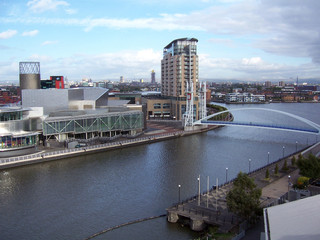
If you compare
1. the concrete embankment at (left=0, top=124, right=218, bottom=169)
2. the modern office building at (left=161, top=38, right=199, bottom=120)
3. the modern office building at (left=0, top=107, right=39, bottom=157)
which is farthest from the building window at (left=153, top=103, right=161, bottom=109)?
the modern office building at (left=0, top=107, right=39, bottom=157)

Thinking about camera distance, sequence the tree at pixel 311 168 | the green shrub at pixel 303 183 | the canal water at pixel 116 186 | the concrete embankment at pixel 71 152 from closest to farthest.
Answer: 1. the canal water at pixel 116 186
2. the green shrub at pixel 303 183
3. the tree at pixel 311 168
4. the concrete embankment at pixel 71 152

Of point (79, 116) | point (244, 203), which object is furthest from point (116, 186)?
point (79, 116)

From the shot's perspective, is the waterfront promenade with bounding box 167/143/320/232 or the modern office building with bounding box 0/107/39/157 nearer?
the waterfront promenade with bounding box 167/143/320/232

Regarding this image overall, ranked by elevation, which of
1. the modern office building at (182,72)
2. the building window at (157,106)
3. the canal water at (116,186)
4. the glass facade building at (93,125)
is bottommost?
the canal water at (116,186)

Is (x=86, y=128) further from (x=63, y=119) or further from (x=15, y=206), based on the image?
(x=15, y=206)

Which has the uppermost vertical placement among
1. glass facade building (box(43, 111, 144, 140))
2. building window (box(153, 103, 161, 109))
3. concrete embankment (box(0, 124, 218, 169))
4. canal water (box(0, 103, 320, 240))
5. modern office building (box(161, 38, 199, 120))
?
modern office building (box(161, 38, 199, 120))

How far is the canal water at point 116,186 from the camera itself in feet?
49.3

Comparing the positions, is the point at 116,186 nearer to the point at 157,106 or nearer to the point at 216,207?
the point at 216,207

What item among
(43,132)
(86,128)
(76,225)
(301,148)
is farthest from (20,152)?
(301,148)

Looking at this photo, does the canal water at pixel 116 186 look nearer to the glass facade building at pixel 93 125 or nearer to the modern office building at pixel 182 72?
the glass facade building at pixel 93 125

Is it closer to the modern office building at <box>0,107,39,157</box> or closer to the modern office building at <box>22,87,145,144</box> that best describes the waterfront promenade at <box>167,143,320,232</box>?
the modern office building at <box>0,107,39,157</box>

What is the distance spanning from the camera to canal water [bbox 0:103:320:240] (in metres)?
15.0

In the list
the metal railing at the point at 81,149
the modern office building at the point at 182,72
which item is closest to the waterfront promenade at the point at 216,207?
the metal railing at the point at 81,149

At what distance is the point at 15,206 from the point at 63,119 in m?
14.0
